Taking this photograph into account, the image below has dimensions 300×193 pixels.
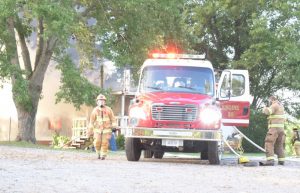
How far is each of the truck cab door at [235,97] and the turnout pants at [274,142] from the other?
2.53 feet

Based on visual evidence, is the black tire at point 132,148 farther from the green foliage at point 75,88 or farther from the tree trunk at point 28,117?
the tree trunk at point 28,117

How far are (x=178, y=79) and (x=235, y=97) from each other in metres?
1.93

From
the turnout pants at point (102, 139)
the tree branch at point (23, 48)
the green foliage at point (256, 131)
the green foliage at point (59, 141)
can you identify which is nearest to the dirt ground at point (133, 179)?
the turnout pants at point (102, 139)

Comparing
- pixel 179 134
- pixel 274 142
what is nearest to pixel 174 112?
pixel 179 134

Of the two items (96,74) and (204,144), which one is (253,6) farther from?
(204,144)

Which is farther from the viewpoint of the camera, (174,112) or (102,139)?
(102,139)

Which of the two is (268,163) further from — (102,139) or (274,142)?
(102,139)

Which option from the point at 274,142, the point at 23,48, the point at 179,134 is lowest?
the point at 274,142

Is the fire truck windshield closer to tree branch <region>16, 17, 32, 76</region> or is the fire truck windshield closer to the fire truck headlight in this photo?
the fire truck headlight

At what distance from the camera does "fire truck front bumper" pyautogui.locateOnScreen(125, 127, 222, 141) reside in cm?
1741

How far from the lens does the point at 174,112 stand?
57.9ft

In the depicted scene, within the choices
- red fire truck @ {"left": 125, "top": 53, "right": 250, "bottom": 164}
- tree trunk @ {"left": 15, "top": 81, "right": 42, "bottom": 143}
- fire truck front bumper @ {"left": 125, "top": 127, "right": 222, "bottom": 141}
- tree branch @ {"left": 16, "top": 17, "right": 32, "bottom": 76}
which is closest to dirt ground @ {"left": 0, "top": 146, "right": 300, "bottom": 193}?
fire truck front bumper @ {"left": 125, "top": 127, "right": 222, "bottom": 141}

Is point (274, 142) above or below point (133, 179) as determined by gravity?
above

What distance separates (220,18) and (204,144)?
25104 mm
